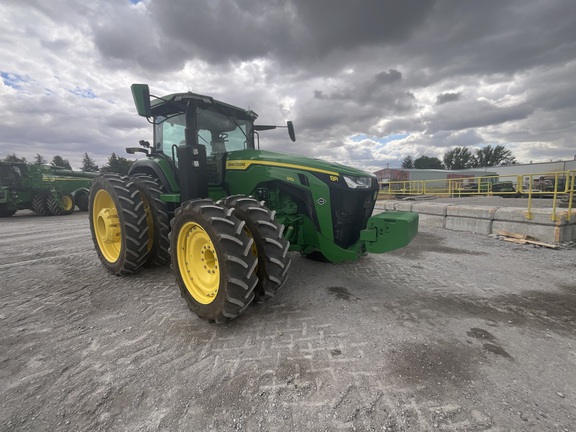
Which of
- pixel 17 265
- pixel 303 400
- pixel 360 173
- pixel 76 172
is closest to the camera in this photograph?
pixel 303 400

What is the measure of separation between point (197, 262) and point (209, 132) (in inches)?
80.6

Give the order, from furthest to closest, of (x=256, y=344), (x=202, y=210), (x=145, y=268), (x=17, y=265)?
1. (x=17, y=265)
2. (x=145, y=268)
3. (x=202, y=210)
4. (x=256, y=344)

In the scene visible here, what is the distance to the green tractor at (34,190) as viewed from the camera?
499 inches

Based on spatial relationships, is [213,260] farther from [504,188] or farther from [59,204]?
[504,188]

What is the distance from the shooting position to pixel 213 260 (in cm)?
279

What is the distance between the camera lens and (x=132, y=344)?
2.31 m

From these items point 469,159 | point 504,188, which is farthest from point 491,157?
point 504,188

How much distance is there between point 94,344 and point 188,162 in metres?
2.08

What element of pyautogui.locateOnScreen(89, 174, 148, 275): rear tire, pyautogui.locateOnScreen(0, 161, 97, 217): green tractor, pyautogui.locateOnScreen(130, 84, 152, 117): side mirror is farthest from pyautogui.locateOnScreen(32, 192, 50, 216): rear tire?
pyautogui.locateOnScreen(130, 84, 152, 117): side mirror

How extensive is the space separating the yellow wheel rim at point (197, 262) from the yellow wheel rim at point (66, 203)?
1498cm

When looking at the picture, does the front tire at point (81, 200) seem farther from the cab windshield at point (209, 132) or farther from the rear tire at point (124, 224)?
the cab windshield at point (209, 132)

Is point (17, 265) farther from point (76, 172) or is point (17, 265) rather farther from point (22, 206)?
point (76, 172)

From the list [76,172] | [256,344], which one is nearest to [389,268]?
[256,344]

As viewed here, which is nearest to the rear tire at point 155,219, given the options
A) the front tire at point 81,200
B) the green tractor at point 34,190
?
the green tractor at point 34,190
